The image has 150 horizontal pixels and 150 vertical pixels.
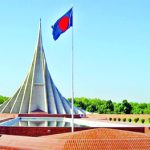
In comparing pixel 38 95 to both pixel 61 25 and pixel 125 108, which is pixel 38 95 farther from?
pixel 61 25

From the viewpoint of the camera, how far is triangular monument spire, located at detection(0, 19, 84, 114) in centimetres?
3250

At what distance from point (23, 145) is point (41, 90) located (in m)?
27.1

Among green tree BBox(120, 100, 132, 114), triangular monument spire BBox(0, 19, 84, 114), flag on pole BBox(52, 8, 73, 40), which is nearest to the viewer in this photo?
flag on pole BBox(52, 8, 73, 40)

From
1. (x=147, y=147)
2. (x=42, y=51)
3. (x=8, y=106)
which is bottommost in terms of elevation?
(x=147, y=147)

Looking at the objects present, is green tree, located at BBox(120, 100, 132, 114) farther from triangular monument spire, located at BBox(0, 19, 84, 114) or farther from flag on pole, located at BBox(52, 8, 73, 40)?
flag on pole, located at BBox(52, 8, 73, 40)

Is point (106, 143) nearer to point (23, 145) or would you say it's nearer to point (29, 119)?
point (23, 145)

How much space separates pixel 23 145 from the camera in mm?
7832

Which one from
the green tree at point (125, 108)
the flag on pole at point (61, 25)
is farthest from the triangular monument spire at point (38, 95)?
the flag on pole at point (61, 25)

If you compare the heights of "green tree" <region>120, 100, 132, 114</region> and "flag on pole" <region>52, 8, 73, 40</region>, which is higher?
"flag on pole" <region>52, 8, 73, 40</region>

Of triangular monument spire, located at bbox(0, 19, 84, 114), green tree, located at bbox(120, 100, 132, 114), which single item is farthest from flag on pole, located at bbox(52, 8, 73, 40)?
green tree, located at bbox(120, 100, 132, 114)

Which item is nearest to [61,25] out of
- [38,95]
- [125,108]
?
[38,95]

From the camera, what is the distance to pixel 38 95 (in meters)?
34.5

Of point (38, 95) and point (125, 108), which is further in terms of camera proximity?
point (125, 108)

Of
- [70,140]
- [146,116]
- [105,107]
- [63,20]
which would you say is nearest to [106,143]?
[70,140]
